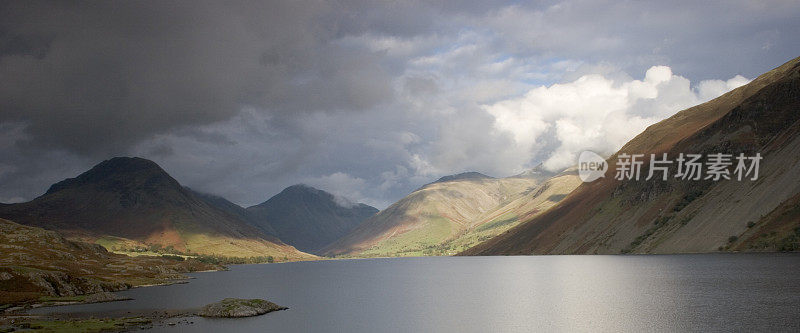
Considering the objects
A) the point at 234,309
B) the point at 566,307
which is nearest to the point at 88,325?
the point at 234,309

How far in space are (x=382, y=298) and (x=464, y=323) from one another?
1813 inches

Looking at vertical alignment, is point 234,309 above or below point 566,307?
above

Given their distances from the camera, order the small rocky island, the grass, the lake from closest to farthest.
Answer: the lake < the grass < the small rocky island

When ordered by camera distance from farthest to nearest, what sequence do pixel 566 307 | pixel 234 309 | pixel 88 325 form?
pixel 234 309 < pixel 566 307 < pixel 88 325

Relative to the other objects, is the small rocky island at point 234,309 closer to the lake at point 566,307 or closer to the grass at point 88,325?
the lake at point 566,307

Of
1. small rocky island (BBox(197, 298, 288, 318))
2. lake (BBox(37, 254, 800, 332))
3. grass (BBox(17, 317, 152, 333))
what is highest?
grass (BBox(17, 317, 152, 333))

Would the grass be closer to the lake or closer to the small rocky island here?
the lake

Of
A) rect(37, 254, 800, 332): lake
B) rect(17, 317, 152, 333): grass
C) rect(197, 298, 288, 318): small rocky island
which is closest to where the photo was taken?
rect(37, 254, 800, 332): lake

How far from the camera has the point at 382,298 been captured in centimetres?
11694

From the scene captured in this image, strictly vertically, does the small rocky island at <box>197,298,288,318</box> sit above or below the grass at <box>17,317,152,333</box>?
below

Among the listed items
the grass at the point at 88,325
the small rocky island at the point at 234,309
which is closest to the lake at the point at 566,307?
the small rocky island at the point at 234,309

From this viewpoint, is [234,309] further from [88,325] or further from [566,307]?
[566,307]

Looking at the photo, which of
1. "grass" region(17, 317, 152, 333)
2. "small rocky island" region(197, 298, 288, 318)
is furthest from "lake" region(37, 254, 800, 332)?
"grass" region(17, 317, 152, 333)

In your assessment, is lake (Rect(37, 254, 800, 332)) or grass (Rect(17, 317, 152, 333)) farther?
grass (Rect(17, 317, 152, 333))
